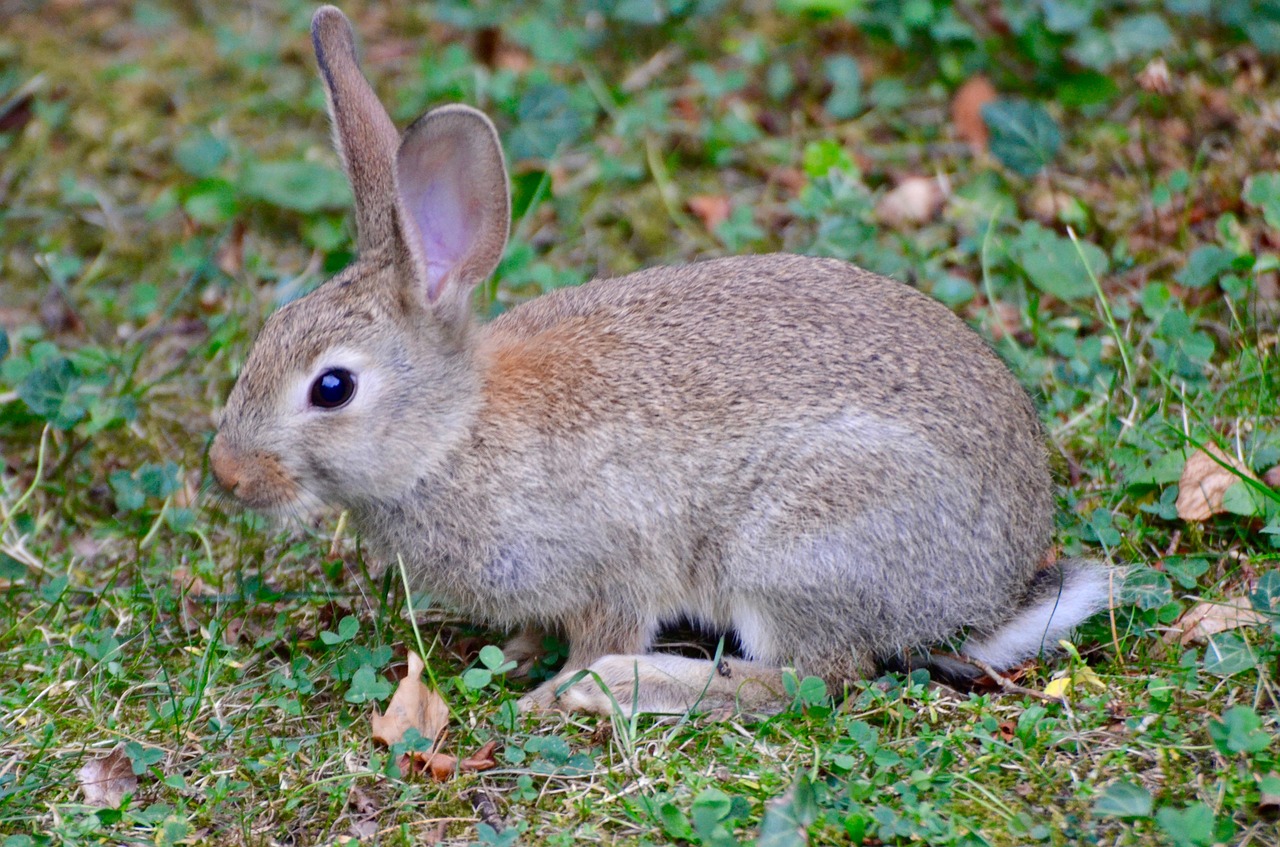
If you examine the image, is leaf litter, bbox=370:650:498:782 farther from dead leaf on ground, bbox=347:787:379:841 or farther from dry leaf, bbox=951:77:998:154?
dry leaf, bbox=951:77:998:154

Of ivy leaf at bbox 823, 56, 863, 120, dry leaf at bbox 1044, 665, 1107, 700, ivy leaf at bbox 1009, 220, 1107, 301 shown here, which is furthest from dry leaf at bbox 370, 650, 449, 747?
ivy leaf at bbox 823, 56, 863, 120

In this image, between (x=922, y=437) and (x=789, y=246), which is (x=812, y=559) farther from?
(x=789, y=246)

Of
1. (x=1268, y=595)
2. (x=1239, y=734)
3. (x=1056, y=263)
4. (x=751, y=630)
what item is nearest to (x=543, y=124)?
(x=1056, y=263)

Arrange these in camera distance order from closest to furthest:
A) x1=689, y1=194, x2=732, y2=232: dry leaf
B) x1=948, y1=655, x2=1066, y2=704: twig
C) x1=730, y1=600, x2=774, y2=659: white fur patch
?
x1=948, y1=655, x2=1066, y2=704: twig < x1=730, y1=600, x2=774, y2=659: white fur patch < x1=689, y1=194, x2=732, y2=232: dry leaf

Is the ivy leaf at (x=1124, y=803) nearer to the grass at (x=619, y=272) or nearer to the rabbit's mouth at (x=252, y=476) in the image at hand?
the grass at (x=619, y=272)

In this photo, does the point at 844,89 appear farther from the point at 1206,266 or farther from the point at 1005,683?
the point at 1005,683

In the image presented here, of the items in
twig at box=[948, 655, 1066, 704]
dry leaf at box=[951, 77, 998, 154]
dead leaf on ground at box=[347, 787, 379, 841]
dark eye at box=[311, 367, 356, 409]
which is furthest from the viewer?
dry leaf at box=[951, 77, 998, 154]
